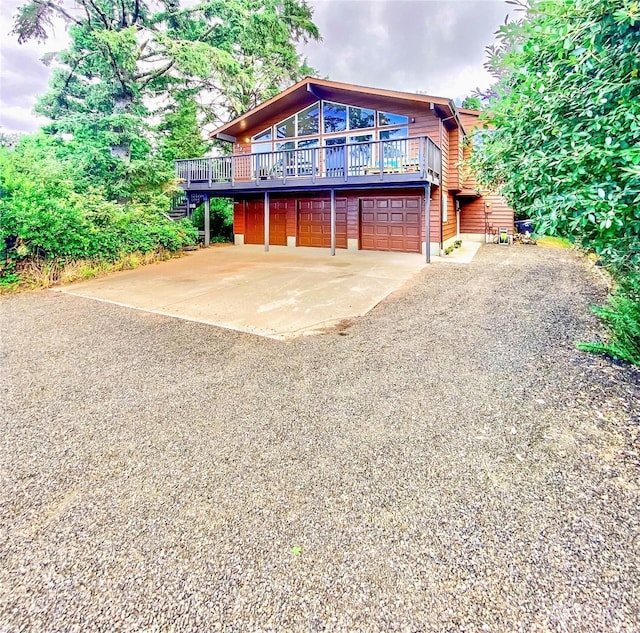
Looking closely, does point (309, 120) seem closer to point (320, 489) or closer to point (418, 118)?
point (418, 118)

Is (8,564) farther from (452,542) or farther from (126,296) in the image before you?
(126,296)

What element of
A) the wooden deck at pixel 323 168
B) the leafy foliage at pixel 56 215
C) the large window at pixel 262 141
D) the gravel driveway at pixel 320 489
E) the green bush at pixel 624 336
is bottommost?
the gravel driveway at pixel 320 489

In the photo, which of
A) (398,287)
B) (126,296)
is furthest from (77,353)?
(398,287)

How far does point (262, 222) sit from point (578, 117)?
574 inches

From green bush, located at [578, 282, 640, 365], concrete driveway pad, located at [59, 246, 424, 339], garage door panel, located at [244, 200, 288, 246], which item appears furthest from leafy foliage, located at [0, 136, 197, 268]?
green bush, located at [578, 282, 640, 365]

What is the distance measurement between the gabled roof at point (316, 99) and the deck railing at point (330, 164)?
1.19m

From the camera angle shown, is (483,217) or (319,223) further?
(483,217)

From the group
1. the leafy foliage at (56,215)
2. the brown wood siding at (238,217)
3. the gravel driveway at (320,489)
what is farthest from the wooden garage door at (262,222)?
the gravel driveway at (320,489)

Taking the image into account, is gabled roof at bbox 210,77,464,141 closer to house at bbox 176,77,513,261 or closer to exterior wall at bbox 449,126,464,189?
house at bbox 176,77,513,261

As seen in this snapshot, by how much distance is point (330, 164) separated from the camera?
41.1 feet

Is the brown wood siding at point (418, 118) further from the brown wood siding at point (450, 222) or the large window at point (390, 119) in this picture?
the brown wood siding at point (450, 222)

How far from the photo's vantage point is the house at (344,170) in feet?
40.0

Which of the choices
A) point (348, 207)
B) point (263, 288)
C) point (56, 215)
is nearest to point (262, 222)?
point (348, 207)

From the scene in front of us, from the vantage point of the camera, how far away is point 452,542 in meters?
1.95
